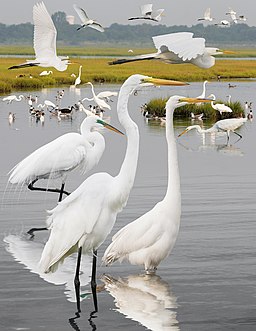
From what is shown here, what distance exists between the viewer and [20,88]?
168ft

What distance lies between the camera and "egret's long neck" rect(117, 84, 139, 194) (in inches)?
275

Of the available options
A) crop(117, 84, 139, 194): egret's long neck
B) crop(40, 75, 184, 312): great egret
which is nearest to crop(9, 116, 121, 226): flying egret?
crop(117, 84, 139, 194): egret's long neck

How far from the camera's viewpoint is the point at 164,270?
26.2ft

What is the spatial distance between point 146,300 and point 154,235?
89 cm

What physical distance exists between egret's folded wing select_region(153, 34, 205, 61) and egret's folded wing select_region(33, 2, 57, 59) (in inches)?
205

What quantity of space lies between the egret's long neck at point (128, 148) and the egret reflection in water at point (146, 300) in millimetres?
864

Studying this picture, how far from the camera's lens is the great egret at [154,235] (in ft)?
25.6

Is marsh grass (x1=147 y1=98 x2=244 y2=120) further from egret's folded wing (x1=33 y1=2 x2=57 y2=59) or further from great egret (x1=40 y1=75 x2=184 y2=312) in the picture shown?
great egret (x1=40 y1=75 x2=184 y2=312)

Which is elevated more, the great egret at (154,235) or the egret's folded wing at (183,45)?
the egret's folded wing at (183,45)

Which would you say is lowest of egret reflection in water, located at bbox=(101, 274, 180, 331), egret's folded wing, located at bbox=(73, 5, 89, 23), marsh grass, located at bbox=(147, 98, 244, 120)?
marsh grass, located at bbox=(147, 98, 244, 120)

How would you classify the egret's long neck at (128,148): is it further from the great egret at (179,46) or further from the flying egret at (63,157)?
the flying egret at (63,157)

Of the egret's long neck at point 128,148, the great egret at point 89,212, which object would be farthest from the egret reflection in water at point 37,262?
the egret's long neck at point 128,148

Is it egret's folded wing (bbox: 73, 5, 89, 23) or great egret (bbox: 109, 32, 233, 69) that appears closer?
great egret (bbox: 109, 32, 233, 69)

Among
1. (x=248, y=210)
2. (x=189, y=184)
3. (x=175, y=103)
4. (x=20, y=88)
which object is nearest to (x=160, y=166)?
(x=189, y=184)
